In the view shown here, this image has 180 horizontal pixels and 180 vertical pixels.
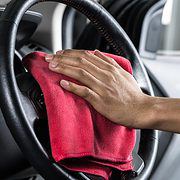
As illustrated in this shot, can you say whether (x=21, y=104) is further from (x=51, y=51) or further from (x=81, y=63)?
(x=51, y=51)

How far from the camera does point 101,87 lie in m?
0.63

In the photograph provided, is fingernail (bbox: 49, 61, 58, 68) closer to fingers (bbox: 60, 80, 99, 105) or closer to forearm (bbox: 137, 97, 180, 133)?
fingers (bbox: 60, 80, 99, 105)

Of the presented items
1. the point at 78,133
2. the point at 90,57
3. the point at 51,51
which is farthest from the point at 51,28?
the point at 78,133

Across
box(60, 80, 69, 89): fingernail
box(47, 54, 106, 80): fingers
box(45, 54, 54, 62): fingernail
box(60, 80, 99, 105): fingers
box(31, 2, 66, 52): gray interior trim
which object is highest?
box(45, 54, 54, 62): fingernail

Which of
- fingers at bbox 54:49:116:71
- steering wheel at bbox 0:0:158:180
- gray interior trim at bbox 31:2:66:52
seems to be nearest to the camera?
steering wheel at bbox 0:0:158:180

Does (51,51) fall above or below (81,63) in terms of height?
below

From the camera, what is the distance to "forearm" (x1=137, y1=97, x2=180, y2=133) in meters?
0.62

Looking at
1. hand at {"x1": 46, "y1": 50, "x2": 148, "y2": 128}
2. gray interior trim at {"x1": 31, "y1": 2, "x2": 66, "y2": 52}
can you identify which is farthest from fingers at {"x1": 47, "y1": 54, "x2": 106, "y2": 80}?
gray interior trim at {"x1": 31, "y1": 2, "x2": 66, "y2": 52}

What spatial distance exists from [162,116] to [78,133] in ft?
0.44

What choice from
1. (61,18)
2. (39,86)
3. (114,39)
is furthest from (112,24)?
(61,18)

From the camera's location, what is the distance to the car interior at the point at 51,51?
0.55 metres

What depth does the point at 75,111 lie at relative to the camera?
594 millimetres

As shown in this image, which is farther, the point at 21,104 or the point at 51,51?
the point at 51,51

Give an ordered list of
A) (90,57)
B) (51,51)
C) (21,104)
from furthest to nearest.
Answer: (51,51)
(90,57)
(21,104)
